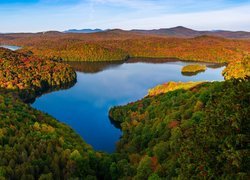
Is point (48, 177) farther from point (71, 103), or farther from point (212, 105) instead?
point (71, 103)

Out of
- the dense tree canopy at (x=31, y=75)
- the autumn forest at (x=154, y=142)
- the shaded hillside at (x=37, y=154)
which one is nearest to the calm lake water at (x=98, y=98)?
the dense tree canopy at (x=31, y=75)

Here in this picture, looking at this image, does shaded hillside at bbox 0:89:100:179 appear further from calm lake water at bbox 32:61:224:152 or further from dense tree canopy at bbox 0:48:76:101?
dense tree canopy at bbox 0:48:76:101

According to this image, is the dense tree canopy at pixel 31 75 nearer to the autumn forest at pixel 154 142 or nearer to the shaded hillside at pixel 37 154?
the autumn forest at pixel 154 142

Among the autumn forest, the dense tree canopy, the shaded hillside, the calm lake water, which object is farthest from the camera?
the dense tree canopy

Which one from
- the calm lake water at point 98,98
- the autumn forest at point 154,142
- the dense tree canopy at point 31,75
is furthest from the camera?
the dense tree canopy at point 31,75

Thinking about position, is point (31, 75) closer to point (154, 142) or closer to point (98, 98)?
point (98, 98)

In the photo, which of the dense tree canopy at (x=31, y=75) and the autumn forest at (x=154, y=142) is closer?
the autumn forest at (x=154, y=142)

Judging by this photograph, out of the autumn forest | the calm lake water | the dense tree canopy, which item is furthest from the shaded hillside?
the dense tree canopy

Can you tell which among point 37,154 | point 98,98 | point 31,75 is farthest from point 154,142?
point 31,75
